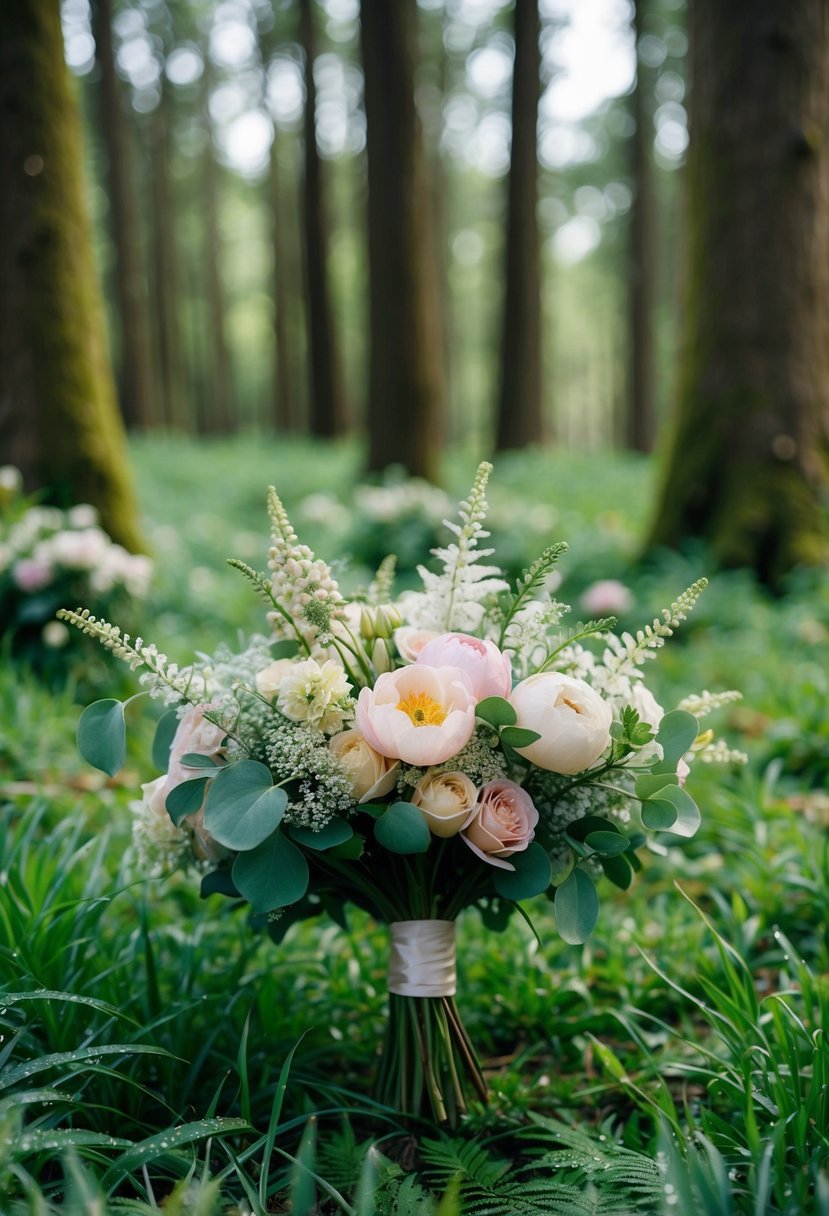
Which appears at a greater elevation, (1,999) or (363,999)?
(1,999)

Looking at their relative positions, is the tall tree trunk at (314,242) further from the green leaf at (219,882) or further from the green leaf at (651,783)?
the green leaf at (651,783)

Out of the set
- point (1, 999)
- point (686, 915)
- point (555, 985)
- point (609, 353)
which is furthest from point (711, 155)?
point (609, 353)

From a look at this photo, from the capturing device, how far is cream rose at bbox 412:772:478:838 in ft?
5.15

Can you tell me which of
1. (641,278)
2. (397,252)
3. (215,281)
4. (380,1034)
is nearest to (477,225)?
(215,281)

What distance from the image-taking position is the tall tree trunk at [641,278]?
568 inches

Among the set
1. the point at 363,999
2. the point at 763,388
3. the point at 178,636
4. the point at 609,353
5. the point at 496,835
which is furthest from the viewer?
the point at 609,353

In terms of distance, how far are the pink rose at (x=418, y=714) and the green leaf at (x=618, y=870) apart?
15.2 inches

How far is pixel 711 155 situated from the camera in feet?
18.3

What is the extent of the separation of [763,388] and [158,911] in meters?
4.38

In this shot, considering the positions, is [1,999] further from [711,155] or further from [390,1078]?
[711,155]

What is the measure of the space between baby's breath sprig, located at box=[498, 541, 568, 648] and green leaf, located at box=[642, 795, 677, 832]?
384 mm

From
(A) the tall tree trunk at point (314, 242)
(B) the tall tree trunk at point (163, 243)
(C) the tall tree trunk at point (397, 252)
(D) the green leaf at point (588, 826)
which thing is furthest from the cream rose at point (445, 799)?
(B) the tall tree trunk at point (163, 243)

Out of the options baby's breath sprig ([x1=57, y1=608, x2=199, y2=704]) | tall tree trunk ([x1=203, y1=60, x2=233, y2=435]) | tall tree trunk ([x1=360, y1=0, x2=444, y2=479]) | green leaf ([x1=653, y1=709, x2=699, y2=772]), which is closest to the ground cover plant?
green leaf ([x1=653, y1=709, x2=699, y2=772])

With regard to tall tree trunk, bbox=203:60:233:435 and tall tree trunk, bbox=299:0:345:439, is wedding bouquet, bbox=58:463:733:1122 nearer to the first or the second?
tall tree trunk, bbox=299:0:345:439
